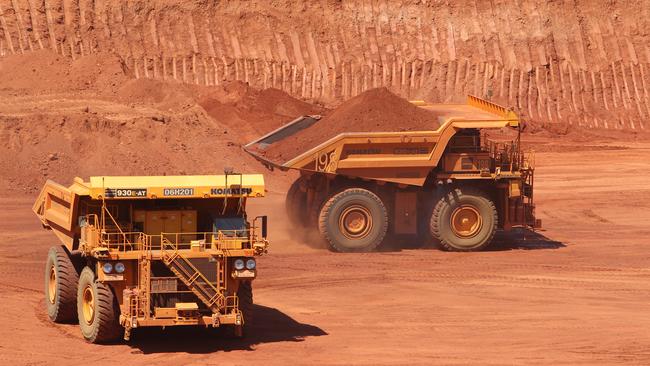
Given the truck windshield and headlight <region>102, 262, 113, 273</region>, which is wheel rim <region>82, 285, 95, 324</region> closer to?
headlight <region>102, 262, 113, 273</region>

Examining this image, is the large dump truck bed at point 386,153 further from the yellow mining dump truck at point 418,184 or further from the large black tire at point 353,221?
the large black tire at point 353,221

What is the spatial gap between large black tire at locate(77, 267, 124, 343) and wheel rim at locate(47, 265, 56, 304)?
1.45 m

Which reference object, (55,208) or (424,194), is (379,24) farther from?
(55,208)

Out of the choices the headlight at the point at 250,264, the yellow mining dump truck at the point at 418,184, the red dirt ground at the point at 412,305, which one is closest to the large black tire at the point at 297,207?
the yellow mining dump truck at the point at 418,184

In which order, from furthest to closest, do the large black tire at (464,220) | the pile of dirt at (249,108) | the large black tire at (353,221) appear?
1. the pile of dirt at (249,108)
2. the large black tire at (464,220)
3. the large black tire at (353,221)

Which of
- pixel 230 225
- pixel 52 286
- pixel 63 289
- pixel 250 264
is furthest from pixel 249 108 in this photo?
pixel 250 264

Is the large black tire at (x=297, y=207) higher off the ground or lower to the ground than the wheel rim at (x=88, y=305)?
higher

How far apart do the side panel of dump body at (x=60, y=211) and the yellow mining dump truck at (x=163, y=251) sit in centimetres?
3

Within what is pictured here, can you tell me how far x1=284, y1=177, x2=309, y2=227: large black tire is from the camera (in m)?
27.5

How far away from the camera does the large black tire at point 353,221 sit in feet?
85.0

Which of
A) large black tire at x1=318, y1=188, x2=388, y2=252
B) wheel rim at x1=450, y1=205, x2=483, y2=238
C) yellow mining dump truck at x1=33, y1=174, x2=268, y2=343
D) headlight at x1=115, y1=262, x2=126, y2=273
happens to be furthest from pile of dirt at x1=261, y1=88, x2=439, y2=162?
headlight at x1=115, y1=262, x2=126, y2=273

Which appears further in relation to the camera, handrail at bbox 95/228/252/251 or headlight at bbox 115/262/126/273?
handrail at bbox 95/228/252/251

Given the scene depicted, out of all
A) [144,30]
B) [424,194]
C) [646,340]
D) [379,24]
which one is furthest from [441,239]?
[379,24]

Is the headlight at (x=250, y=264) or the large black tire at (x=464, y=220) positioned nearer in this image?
the headlight at (x=250, y=264)
